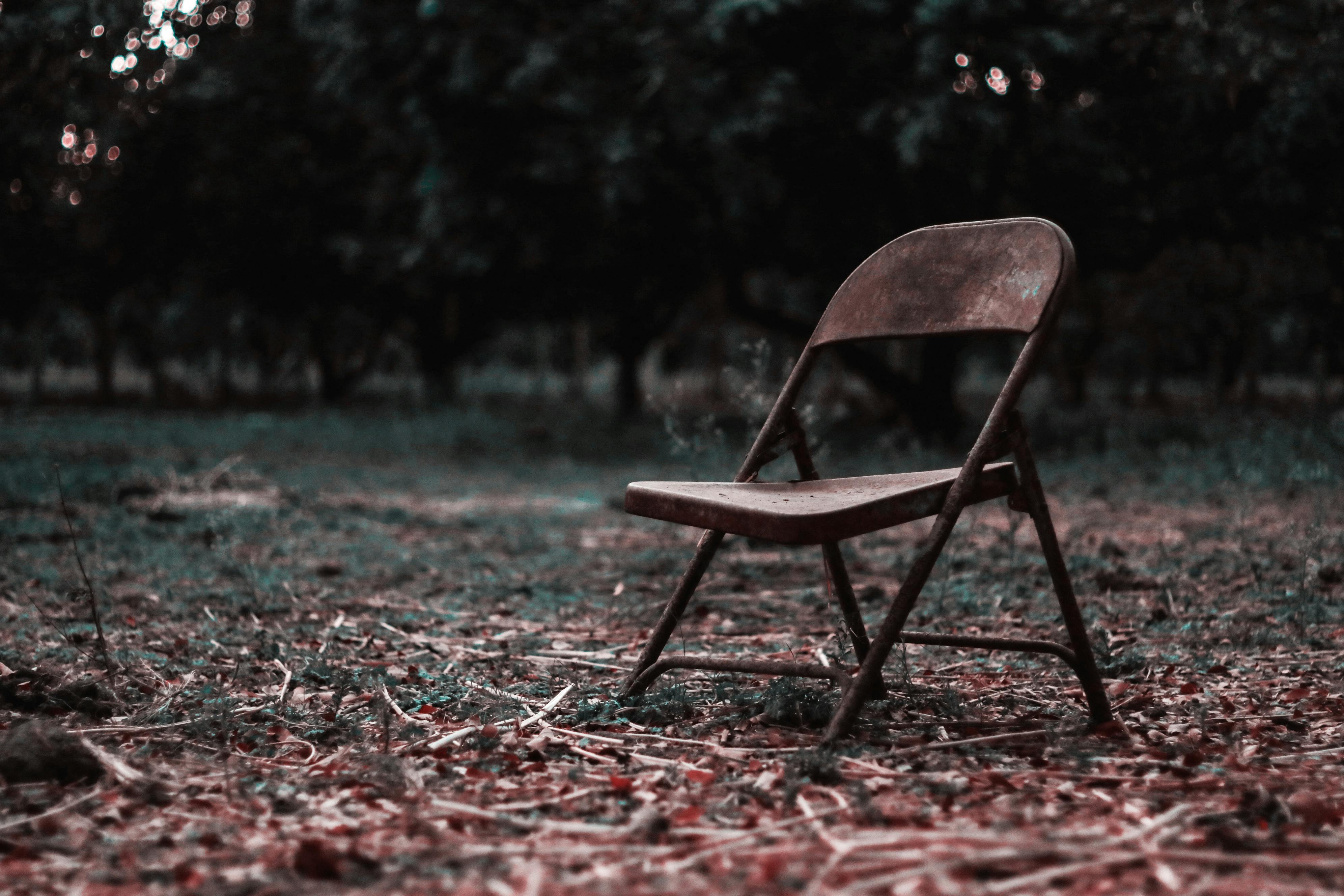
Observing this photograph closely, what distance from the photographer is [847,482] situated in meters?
2.88

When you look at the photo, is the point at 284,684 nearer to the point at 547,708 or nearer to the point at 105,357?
the point at 547,708

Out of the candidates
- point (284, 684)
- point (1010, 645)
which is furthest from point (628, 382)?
point (1010, 645)

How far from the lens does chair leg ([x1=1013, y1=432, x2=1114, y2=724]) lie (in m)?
2.48

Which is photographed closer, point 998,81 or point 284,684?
point 284,684

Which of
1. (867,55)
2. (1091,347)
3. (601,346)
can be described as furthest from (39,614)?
(601,346)

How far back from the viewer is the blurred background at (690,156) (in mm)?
7980

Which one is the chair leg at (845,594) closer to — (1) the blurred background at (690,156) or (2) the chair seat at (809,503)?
(2) the chair seat at (809,503)

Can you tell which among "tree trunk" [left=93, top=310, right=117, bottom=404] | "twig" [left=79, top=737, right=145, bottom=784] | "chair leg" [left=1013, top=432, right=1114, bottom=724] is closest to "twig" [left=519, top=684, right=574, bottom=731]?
"twig" [left=79, top=737, right=145, bottom=784]

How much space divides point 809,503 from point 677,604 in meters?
0.54

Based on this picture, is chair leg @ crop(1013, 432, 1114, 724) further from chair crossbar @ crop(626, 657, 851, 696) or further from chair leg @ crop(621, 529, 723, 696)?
chair leg @ crop(621, 529, 723, 696)

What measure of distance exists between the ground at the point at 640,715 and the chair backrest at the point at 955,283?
90 centimetres

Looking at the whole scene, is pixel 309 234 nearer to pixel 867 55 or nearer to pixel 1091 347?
pixel 867 55

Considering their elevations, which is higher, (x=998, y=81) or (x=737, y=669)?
(x=998, y=81)

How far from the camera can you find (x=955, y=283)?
2.72 metres
